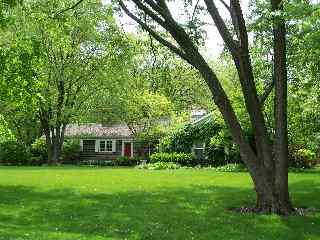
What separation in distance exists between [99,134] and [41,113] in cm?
1301

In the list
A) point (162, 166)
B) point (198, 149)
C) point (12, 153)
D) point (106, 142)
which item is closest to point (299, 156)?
point (162, 166)

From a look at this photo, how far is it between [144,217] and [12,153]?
37389mm

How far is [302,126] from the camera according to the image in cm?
3111

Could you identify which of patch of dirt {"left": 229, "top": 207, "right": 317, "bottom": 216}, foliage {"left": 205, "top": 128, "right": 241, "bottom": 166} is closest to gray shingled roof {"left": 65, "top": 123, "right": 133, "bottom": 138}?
foliage {"left": 205, "top": 128, "right": 241, "bottom": 166}

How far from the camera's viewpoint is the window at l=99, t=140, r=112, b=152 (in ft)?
205

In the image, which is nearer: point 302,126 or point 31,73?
point 31,73

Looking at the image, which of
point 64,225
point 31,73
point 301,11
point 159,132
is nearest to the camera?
point 301,11

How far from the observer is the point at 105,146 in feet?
206

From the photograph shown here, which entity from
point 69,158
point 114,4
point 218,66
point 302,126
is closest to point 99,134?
point 69,158

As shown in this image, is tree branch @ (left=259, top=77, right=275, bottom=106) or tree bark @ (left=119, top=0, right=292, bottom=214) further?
tree branch @ (left=259, top=77, right=275, bottom=106)

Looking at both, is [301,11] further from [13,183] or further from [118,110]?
[118,110]

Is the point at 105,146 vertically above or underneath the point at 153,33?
underneath

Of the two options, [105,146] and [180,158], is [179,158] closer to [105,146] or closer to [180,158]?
[180,158]

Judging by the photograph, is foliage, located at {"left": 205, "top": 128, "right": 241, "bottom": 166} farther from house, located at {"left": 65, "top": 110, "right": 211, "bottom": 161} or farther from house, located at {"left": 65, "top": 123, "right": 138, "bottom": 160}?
house, located at {"left": 65, "top": 123, "right": 138, "bottom": 160}
